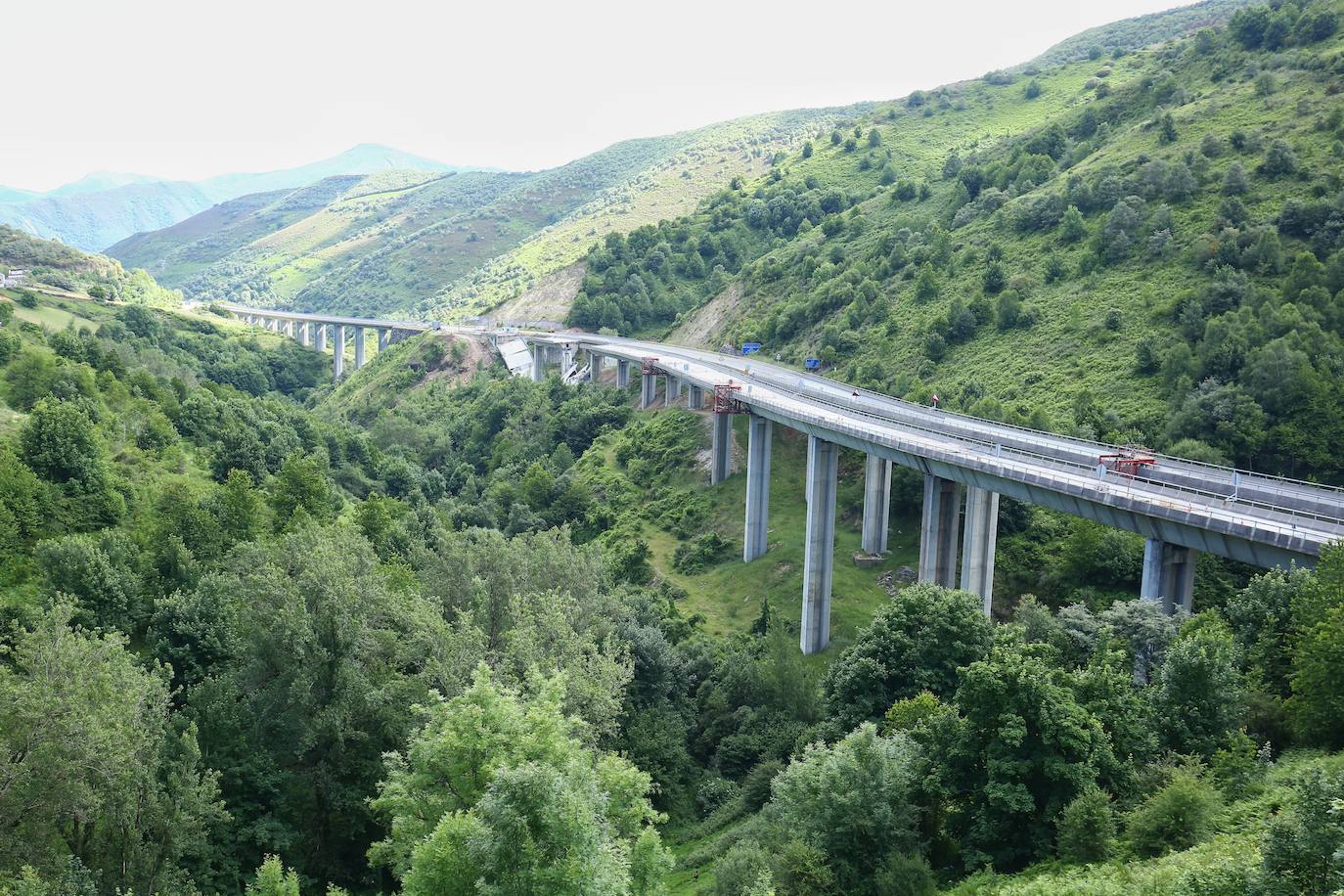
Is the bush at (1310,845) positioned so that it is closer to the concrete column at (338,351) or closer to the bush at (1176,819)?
the bush at (1176,819)

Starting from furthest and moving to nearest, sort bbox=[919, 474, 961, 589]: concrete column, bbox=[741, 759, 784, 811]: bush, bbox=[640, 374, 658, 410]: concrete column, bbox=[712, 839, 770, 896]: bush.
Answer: bbox=[640, 374, 658, 410]: concrete column < bbox=[919, 474, 961, 589]: concrete column < bbox=[741, 759, 784, 811]: bush < bbox=[712, 839, 770, 896]: bush

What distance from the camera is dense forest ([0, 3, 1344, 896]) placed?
2602 cm

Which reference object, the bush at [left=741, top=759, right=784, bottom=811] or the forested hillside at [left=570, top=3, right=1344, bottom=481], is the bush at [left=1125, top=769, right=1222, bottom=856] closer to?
the bush at [left=741, top=759, right=784, bottom=811]

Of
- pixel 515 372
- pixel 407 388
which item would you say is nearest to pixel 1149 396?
pixel 515 372

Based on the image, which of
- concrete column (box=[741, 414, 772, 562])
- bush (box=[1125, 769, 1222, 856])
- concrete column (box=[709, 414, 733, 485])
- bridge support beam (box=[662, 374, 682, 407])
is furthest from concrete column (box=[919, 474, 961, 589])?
bridge support beam (box=[662, 374, 682, 407])

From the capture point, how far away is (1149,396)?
211 feet

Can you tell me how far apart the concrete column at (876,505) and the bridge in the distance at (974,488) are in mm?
90

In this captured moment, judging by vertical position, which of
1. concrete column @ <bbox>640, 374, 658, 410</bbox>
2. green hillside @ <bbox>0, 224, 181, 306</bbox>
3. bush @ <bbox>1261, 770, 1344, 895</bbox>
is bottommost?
concrete column @ <bbox>640, 374, 658, 410</bbox>

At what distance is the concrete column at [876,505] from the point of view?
6322 centimetres

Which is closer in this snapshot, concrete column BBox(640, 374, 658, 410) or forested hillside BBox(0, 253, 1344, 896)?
forested hillside BBox(0, 253, 1344, 896)

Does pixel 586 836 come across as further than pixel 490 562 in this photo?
No

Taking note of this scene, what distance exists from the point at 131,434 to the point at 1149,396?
2609 inches

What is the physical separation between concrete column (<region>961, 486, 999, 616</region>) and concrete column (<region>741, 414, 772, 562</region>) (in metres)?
22.2

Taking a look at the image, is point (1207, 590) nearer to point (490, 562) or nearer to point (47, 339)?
point (490, 562)
